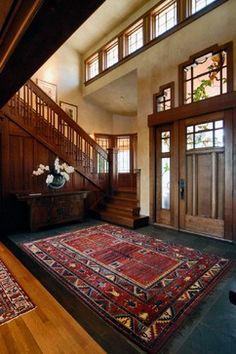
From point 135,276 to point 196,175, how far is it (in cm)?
258

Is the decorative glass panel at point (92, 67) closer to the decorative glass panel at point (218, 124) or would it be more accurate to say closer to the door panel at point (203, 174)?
the door panel at point (203, 174)

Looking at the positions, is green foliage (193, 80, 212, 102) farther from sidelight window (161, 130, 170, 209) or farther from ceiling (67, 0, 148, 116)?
ceiling (67, 0, 148, 116)

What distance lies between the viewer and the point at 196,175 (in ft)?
14.2

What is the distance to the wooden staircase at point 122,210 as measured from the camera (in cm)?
492

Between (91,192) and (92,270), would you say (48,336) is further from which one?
(91,192)

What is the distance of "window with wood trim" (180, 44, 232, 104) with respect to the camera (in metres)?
3.85

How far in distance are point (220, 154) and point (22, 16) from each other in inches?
145

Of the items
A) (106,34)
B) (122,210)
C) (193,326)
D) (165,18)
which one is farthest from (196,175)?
(106,34)

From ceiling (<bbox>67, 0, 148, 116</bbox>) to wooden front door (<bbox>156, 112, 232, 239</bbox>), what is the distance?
2.59 meters

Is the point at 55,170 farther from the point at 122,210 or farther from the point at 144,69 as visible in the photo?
the point at 144,69

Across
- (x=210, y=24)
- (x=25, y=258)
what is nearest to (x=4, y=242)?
(x=25, y=258)

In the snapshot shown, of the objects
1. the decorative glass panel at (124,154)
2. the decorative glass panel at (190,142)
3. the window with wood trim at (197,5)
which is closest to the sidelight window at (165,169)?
the decorative glass panel at (190,142)

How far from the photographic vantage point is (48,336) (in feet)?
5.35

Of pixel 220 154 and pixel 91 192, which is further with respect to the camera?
pixel 91 192
